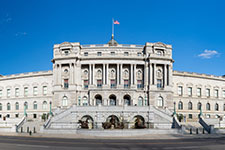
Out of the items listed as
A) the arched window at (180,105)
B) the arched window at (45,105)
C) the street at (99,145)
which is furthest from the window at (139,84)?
the street at (99,145)

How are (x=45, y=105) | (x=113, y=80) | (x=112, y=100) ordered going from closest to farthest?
1. (x=112, y=100)
2. (x=113, y=80)
3. (x=45, y=105)

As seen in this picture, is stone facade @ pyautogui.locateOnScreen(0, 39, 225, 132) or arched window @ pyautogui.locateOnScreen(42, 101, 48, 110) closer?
stone facade @ pyautogui.locateOnScreen(0, 39, 225, 132)

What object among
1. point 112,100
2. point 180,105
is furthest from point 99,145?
point 180,105

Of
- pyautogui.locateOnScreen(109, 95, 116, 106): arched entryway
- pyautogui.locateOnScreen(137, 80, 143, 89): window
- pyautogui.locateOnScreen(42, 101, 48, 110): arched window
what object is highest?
pyautogui.locateOnScreen(137, 80, 143, 89): window

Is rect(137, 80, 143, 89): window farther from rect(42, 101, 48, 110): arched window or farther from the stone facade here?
rect(42, 101, 48, 110): arched window

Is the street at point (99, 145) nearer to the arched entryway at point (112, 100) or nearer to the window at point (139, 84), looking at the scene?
the arched entryway at point (112, 100)

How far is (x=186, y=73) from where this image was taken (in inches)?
2486

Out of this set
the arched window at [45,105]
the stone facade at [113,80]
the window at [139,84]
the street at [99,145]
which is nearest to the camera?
the street at [99,145]

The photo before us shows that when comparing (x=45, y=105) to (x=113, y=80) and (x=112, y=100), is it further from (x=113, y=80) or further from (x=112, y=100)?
(x=113, y=80)

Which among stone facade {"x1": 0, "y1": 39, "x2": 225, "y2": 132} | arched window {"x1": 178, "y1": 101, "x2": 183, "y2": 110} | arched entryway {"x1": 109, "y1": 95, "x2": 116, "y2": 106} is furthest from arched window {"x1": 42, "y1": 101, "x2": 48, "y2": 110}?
arched window {"x1": 178, "y1": 101, "x2": 183, "y2": 110}

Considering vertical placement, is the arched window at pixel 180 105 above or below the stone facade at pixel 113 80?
below

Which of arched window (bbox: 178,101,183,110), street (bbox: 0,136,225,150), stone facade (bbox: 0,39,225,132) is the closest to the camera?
street (bbox: 0,136,225,150)

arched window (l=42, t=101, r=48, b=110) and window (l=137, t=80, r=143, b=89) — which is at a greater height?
window (l=137, t=80, r=143, b=89)

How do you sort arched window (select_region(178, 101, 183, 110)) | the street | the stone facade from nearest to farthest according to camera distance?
1. the street
2. the stone facade
3. arched window (select_region(178, 101, 183, 110))
